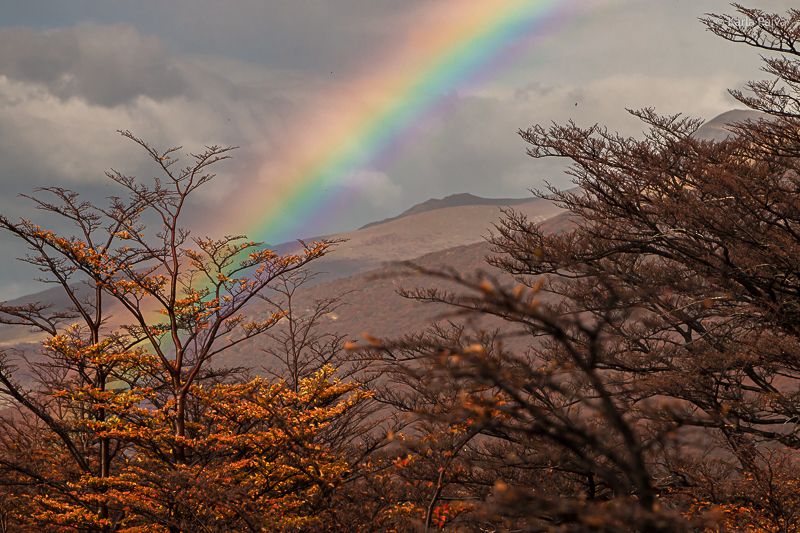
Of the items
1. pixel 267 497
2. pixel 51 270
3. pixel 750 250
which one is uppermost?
pixel 51 270

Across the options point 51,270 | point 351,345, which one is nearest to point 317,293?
point 51,270

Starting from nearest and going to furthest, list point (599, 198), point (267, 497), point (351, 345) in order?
point (351, 345) < point (267, 497) < point (599, 198)

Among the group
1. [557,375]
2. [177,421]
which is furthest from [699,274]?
[177,421]

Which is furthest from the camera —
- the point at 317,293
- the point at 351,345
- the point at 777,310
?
the point at 317,293

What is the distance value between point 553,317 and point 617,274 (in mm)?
11613

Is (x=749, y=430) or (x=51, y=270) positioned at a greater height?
(x=51, y=270)

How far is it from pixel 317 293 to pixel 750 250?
433 feet

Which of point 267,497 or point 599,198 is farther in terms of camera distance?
point 599,198

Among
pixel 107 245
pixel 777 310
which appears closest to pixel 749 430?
pixel 777 310

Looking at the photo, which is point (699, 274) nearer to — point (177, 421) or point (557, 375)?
point (557, 375)

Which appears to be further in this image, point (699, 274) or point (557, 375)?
point (699, 274)

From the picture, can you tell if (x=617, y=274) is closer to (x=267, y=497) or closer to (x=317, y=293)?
(x=267, y=497)

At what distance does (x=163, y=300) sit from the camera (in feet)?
52.7

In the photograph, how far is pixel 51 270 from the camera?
18.0m
